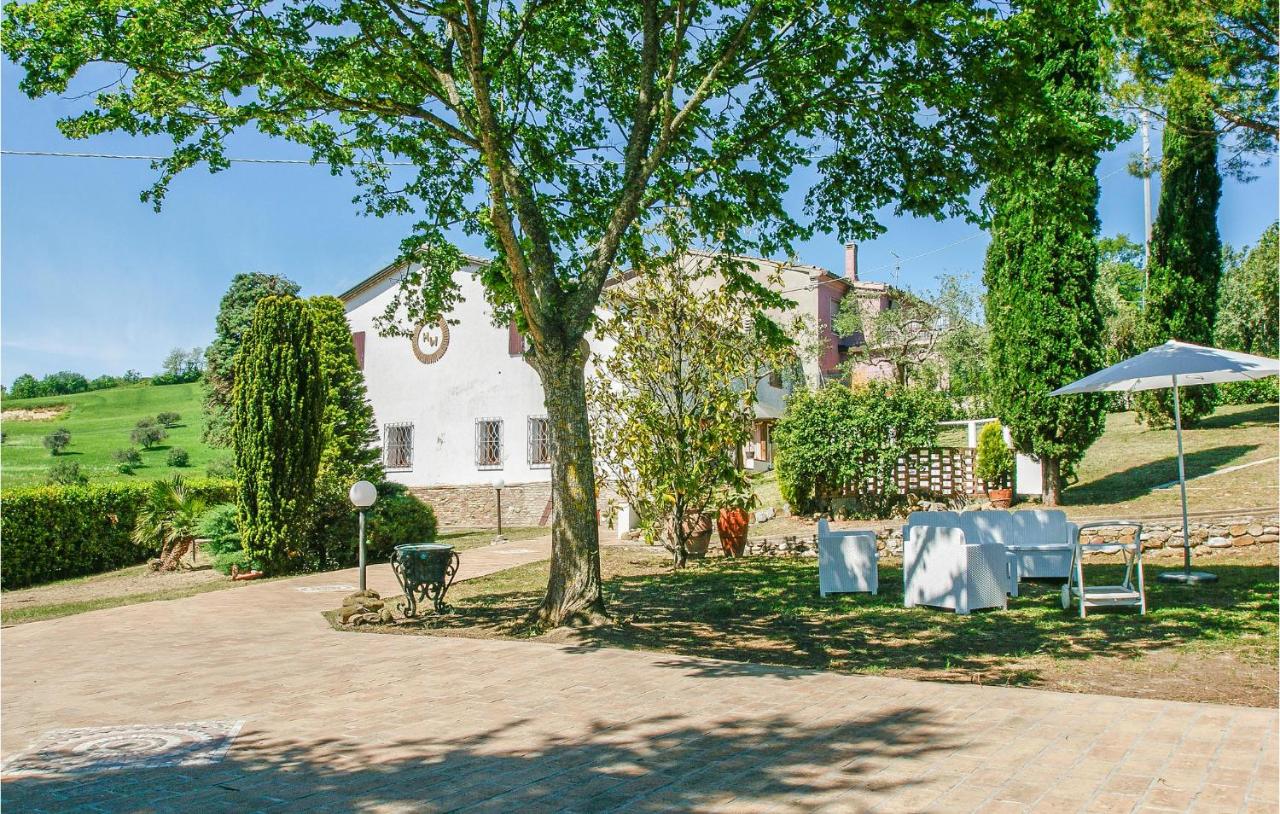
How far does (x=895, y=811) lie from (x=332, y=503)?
14.5 meters

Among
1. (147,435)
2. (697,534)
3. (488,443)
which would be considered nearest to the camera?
(697,534)

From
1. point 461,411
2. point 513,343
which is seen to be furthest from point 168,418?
point 513,343

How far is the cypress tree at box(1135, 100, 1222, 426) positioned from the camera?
21891mm

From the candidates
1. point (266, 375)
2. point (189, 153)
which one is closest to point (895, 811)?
point (189, 153)

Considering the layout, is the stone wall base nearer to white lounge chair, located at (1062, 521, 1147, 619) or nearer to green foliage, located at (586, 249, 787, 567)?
green foliage, located at (586, 249, 787, 567)

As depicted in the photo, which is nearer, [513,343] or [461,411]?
[513,343]

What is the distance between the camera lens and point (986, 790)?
3.84 metres

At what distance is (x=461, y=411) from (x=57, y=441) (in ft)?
81.3

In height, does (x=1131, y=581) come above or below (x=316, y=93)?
below

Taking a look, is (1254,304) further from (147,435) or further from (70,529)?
(147,435)

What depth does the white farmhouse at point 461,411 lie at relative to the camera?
88.3 ft

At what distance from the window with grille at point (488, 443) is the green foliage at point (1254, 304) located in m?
23.3

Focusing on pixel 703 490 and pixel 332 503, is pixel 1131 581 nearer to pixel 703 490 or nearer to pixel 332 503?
pixel 703 490

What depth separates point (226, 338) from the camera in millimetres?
40656
